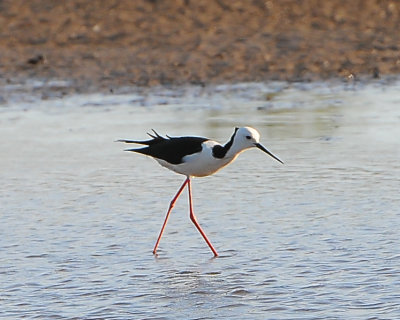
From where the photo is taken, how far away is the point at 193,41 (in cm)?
1419

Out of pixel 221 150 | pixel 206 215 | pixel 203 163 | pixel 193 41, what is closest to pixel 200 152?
pixel 203 163

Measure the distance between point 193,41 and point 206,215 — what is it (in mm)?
7087

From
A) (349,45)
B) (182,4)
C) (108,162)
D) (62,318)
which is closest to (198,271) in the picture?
(62,318)

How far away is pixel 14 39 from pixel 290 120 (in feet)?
17.1

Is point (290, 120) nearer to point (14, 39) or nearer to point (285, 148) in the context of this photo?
point (285, 148)

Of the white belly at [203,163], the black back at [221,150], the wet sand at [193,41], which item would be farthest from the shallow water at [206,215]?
the wet sand at [193,41]

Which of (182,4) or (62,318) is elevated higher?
(182,4)

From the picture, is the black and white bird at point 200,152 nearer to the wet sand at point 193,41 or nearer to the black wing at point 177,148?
the black wing at point 177,148

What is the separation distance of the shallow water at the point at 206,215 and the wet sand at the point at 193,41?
146 cm

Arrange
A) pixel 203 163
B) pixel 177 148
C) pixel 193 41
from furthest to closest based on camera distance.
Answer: pixel 193 41, pixel 177 148, pixel 203 163

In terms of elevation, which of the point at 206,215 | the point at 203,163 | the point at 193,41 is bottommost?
the point at 206,215

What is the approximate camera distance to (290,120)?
1041 centimetres

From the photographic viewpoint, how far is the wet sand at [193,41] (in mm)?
13000

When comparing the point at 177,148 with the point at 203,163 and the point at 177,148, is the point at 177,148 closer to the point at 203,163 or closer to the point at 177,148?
the point at 177,148
